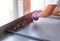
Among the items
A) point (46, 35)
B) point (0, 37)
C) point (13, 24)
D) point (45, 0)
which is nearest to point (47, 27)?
point (46, 35)

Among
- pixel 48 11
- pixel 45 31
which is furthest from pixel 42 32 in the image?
pixel 48 11

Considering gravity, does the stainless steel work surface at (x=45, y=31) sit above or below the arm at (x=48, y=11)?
below

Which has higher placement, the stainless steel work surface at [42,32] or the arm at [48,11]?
the arm at [48,11]

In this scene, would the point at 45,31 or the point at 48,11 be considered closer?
the point at 45,31

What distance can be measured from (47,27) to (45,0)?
1.77 ft

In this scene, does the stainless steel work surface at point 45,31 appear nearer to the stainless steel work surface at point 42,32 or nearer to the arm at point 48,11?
the stainless steel work surface at point 42,32

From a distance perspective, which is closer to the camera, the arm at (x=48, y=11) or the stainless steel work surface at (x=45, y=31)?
the stainless steel work surface at (x=45, y=31)

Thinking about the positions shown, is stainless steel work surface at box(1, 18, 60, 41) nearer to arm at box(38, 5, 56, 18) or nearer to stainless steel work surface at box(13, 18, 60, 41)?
stainless steel work surface at box(13, 18, 60, 41)

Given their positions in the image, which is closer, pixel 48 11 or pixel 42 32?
pixel 42 32

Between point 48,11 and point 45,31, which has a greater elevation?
point 48,11

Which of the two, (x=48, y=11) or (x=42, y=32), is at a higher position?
(x=48, y=11)

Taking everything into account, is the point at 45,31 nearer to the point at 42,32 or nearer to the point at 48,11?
the point at 42,32

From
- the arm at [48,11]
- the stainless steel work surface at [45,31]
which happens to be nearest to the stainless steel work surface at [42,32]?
the stainless steel work surface at [45,31]

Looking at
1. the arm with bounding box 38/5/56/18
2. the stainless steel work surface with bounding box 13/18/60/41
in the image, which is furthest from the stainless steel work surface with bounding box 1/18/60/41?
the arm with bounding box 38/5/56/18
